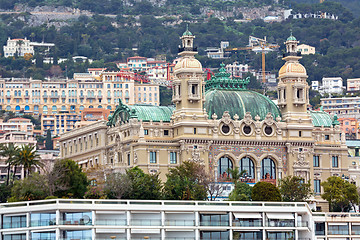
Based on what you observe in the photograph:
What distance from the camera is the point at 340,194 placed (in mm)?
156625

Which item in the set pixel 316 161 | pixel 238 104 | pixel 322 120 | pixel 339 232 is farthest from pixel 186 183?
pixel 322 120

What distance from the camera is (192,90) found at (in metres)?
172

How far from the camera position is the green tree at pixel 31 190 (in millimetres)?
139875

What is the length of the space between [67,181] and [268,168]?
41.7m

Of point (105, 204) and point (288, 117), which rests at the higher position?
point (288, 117)

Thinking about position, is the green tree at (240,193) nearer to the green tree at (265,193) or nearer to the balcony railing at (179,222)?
the green tree at (265,193)

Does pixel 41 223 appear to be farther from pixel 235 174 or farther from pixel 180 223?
pixel 235 174

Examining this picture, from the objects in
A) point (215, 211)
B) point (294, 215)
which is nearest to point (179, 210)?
point (215, 211)

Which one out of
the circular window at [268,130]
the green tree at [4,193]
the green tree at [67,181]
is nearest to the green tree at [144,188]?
the green tree at [67,181]

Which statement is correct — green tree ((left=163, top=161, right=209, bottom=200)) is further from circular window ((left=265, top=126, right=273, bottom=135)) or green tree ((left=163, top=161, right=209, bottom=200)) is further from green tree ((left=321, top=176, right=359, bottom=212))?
circular window ((left=265, top=126, right=273, bottom=135))

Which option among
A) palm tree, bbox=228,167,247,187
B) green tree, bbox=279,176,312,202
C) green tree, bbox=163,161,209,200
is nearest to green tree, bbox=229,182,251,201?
green tree, bbox=163,161,209,200

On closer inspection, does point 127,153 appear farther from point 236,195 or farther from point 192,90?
point 236,195

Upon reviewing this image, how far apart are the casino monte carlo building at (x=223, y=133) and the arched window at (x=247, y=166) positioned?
0.47 ft

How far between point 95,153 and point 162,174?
688 inches
